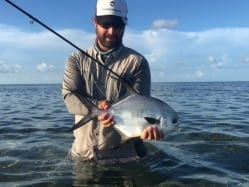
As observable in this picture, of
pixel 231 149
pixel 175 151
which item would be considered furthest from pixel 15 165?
pixel 231 149

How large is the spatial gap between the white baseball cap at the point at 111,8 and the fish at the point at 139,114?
4.87 feet

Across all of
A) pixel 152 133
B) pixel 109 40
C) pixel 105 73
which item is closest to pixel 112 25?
pixel 109 40

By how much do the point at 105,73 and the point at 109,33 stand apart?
681mm

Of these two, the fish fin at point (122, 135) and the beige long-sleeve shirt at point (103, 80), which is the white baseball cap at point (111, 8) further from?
the fish fin at point (122, 135)

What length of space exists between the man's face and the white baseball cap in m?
0.15

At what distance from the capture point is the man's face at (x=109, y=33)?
7422mm

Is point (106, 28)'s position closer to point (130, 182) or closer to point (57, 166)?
point (130, 182)

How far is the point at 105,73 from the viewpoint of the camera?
24.9ft

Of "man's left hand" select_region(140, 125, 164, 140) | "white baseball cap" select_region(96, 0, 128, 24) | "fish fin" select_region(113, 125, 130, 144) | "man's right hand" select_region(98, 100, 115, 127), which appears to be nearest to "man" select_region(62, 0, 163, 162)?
"white baseball cap" select_region(96, 0, 128, 24)

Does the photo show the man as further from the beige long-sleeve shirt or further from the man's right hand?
the man's right hand

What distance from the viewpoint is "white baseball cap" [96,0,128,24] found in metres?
7.35

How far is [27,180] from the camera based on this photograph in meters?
9.16

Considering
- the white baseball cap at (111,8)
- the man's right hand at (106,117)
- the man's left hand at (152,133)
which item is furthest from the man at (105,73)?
the man's left hand at (152,133)

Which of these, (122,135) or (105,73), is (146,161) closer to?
(122,135)
